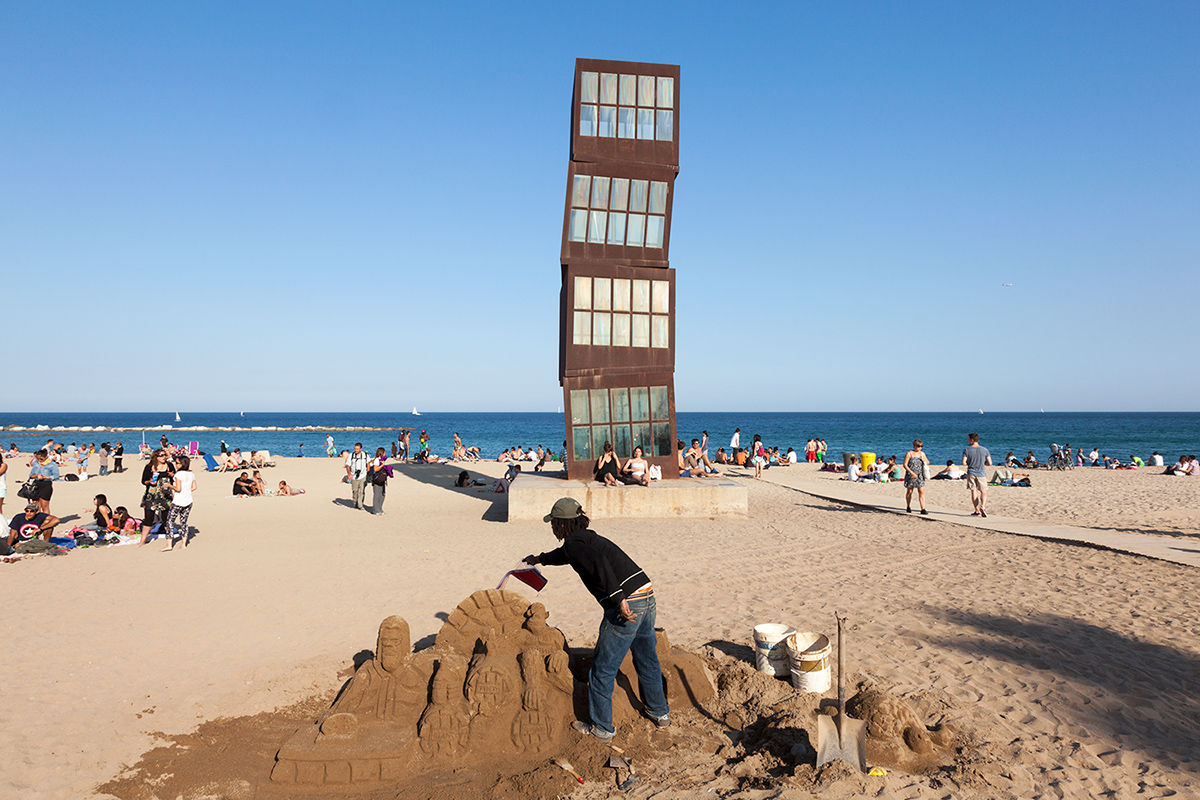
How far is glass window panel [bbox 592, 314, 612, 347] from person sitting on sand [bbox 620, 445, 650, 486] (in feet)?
10.2

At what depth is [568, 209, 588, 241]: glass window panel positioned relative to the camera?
1870cm

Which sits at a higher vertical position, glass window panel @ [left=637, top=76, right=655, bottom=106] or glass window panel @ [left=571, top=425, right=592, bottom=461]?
glass window panel @ [left=637, top=76, right=655, bottom=106]

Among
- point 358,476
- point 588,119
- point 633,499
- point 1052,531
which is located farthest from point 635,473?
point 588,119

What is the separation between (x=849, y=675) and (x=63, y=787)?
6447mm

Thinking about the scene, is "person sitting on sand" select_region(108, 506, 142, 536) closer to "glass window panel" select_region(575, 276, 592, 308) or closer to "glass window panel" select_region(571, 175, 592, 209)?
"glass window panel" select_region(575, 276, 592, 308)

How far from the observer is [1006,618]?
355 inches

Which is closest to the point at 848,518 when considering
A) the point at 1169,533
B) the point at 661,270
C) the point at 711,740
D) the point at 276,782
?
the point at 1169,533

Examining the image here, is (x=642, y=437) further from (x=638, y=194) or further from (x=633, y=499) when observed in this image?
(x=638, y=194)

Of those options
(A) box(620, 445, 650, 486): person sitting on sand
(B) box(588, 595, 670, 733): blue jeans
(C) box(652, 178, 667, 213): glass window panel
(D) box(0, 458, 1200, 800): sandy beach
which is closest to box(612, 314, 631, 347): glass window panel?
(C) box(652, 178, 667, 213): glass window panel

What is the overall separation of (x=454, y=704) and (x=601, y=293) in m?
13.9

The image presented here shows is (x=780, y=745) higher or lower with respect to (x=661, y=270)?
lower

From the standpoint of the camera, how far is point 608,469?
1784 cm

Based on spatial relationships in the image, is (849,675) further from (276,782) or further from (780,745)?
(276,782)

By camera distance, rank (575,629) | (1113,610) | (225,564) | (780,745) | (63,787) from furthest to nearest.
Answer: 1. (225,564)
2. (1113,610)
3. (575,629)
4. (780,745)
5. (63,787)
